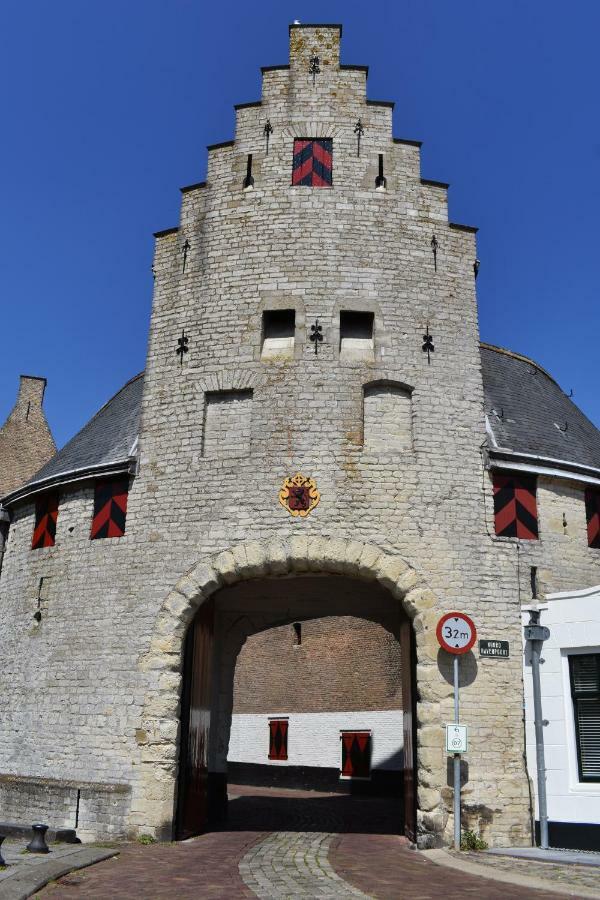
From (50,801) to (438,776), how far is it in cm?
506

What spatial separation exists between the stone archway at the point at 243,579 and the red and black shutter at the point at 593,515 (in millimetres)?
2911

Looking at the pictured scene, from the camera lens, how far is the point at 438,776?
9.49m

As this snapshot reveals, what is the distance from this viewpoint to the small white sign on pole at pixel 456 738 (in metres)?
9.24

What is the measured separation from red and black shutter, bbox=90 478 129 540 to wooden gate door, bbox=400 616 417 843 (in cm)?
432

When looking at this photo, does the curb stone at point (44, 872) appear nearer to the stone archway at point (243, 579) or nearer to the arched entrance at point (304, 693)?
the stone archway at point (243, 579)

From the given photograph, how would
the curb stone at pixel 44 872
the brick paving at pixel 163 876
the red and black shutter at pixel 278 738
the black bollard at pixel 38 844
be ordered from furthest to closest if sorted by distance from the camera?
the red and black shutter at pixel 278 738, the black bollard at pixel 38 844, the brick paving at pixel 163 876, the curb stone at pixel 44 872

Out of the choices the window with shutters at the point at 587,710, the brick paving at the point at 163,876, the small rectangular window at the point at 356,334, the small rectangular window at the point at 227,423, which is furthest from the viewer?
the small rectangular window at the point at 356,334

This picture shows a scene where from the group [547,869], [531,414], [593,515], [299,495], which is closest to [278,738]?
[531,414]

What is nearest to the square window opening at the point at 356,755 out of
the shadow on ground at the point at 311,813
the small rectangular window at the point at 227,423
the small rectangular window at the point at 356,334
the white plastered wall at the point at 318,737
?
the white plastered wall at the point at 318,737

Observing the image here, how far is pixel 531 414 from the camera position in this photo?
41.6 feet

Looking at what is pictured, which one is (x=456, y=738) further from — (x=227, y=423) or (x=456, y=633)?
(x=227, y=423)

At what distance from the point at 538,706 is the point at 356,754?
12.5m

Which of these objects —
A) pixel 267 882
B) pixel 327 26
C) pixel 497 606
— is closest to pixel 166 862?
pixel 267 882

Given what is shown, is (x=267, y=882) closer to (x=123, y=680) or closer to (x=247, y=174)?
(x=123, y=680)
